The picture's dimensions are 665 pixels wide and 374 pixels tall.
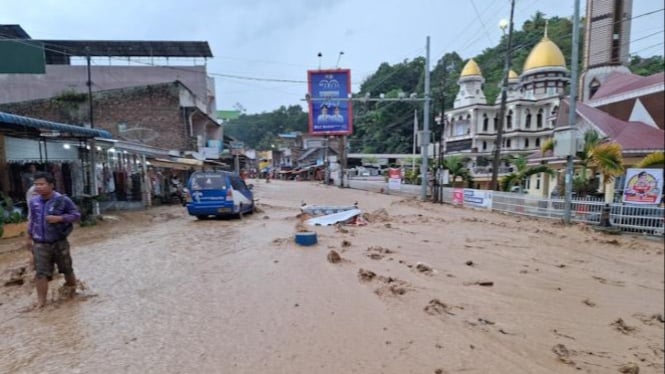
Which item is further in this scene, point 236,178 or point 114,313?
point 236,178

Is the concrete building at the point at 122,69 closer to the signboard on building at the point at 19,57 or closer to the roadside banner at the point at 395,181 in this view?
the roadside banner at the point at 395,181

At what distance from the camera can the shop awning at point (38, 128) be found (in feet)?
31.0

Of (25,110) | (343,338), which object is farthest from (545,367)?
(25,110)

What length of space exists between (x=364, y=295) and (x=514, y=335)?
2174 mm

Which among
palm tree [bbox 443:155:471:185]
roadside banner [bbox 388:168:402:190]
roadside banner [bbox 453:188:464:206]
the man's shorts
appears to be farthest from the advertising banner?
roadside banner [bbox 388:168:402:190]

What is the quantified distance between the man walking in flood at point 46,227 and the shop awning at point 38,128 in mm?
5793

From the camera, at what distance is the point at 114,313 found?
4902 mm

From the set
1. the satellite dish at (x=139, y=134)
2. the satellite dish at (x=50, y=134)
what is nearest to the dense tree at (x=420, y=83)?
the satellite dish at (x=50, y=134)

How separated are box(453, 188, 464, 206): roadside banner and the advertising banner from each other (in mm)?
17585

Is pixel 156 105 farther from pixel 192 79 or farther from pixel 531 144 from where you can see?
pixel 531 144

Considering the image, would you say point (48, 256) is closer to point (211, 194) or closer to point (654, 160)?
point (654, 160)

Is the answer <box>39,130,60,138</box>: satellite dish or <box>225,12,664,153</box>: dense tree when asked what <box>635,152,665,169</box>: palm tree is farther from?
<box>39,130,60,138</box>: satellite dish

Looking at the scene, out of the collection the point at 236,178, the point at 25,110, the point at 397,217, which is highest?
the point at 25,110

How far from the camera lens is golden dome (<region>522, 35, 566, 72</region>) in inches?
62.5
